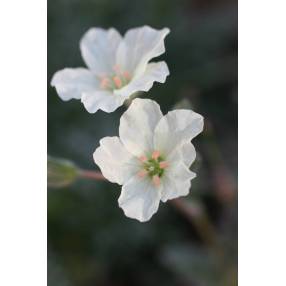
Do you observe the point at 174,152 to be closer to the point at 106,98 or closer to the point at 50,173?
the point at 106,98

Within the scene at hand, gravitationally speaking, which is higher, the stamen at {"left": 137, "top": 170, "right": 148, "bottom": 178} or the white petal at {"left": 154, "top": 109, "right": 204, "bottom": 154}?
the white petal at {"left": 154, "top": 109, "right": 204, "bottom": 154}

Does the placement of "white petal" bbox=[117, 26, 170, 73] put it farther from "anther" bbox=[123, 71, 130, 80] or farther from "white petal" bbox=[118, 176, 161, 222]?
"white petal" bbox=[118, 176, 161, 222]

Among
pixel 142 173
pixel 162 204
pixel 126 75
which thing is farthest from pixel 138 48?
pixel 162 204

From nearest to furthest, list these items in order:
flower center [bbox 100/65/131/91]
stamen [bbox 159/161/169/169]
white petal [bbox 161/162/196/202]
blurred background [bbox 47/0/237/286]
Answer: white petal [bbox 161/162/196/202]
stamen [bbox 159/161/169/169]
flower center [bbox 100/65/131/91]
blurred background [bbox 47/0/237/286]

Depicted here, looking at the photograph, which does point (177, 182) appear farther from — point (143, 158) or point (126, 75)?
point (126, 75)

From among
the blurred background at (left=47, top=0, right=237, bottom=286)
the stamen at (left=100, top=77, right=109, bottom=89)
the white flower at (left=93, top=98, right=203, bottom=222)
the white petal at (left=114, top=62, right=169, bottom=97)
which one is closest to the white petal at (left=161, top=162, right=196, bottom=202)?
the white flower at (left=93, top=98, right=203, bottom=222)

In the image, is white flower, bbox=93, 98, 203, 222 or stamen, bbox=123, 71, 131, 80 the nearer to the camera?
white flower, bbox=93, 98, 203, 222

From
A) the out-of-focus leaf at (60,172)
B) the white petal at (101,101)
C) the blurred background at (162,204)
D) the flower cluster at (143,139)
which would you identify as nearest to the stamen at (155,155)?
the flower cluster at (143,139)

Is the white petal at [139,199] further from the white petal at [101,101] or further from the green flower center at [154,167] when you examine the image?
the white petal at [101,101]
